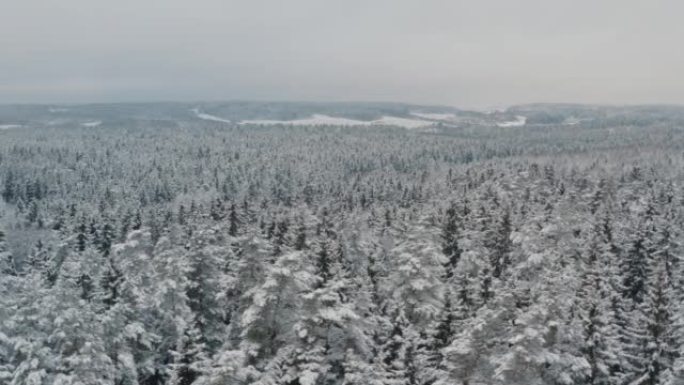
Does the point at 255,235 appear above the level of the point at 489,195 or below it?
above

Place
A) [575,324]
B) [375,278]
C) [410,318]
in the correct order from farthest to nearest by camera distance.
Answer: [375,278]
[410,318]
[575,324]

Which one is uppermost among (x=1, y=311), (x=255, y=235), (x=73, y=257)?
(x=255, y=235)

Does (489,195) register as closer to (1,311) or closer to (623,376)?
(623,376)

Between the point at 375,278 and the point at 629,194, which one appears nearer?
the point at 375,278

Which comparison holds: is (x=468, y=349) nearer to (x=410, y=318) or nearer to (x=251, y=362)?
(x=251, y=362)

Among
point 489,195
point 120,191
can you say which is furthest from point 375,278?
point 120,191

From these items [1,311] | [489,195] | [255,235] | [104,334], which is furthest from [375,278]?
[489,195]

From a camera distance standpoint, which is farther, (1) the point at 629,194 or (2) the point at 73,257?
(1) the point at 629,194

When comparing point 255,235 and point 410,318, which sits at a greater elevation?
point 255,235

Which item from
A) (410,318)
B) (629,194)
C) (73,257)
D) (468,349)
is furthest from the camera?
(629,194)
